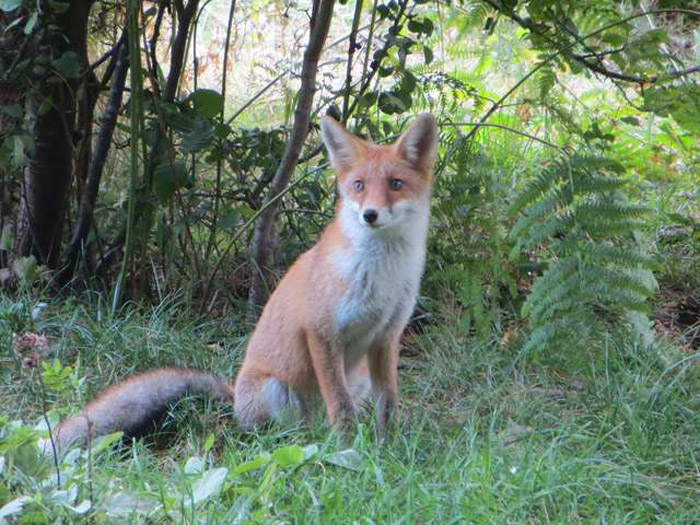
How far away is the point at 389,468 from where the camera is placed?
4.35 m

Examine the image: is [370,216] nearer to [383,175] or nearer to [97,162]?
[383,175]

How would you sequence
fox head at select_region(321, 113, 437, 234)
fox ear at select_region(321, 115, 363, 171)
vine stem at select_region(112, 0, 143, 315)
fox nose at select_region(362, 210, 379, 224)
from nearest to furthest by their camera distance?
fox nose at select_region(362, 210, 379, 224), fox head at select_region(321, 113, 437, 234), fox ear at select_region(321, 115, 363, 171), vine stem at select_region(112, 0, 143, 315)

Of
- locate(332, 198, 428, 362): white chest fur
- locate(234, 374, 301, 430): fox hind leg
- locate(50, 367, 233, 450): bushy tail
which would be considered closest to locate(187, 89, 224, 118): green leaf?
locate(332, 198, 428, 362): white chest fur

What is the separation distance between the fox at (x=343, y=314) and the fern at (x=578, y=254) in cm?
66

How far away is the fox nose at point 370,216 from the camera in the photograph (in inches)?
193

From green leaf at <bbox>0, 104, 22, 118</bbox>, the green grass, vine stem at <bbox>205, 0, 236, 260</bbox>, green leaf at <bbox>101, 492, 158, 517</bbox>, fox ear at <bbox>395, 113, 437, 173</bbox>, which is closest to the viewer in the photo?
green leaf at <bbox>101, 492, 158, 517</bbox>

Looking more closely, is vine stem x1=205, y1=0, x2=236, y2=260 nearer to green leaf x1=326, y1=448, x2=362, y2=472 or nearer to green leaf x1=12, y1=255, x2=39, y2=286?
green leaf x1=12, y1=255, x2=39, y2=286

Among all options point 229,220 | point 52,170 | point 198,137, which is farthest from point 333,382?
point 52,170

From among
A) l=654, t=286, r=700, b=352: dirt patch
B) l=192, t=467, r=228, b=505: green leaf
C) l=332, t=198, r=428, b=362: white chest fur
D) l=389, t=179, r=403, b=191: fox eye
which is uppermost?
l=389, t=179, r=403, b=191: fox eye

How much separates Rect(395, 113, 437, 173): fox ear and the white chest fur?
24 cm

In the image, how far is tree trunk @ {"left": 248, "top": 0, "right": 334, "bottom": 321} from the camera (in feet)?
20.0

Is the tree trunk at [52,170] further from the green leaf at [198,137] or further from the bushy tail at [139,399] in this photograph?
the bushy tail at [139,399]

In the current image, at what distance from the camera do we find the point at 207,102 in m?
6.55

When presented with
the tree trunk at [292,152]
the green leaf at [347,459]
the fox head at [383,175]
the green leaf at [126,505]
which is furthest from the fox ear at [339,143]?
the green leaf at [126,505]
